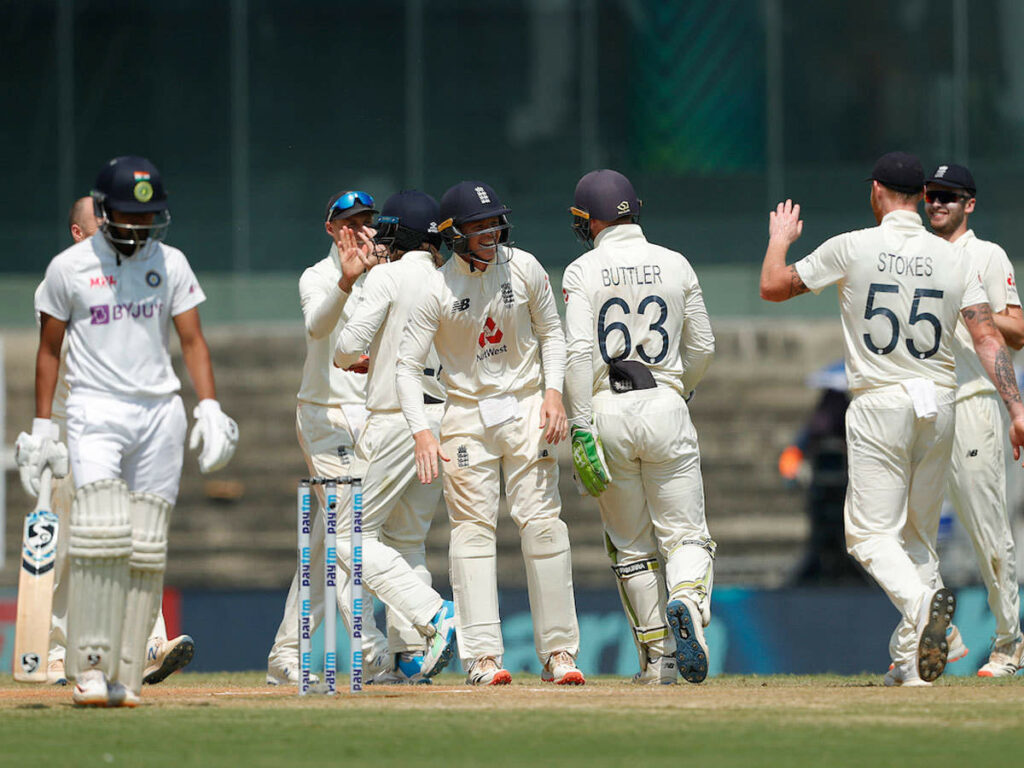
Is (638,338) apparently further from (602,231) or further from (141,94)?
(141,94)

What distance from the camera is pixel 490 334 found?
319 inches

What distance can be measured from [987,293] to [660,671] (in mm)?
2496

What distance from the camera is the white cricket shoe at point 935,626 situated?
7.40 m

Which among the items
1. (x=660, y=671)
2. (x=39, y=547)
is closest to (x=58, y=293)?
(x=39, y=547)

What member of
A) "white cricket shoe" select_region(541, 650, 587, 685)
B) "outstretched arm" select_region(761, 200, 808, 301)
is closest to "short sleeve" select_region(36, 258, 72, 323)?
"white cricket shoe" select_region(541, 650, 587, 685)

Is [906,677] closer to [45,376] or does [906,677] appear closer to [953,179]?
[953,179]

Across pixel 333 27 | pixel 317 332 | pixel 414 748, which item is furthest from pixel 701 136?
pixel 414 748

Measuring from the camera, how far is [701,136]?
15578mm

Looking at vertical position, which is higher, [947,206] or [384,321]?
[947,206]

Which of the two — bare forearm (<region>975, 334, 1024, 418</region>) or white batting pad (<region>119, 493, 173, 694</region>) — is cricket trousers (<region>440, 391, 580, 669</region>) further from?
bare forearm (<region>975, 334, 1024, 418</region>)

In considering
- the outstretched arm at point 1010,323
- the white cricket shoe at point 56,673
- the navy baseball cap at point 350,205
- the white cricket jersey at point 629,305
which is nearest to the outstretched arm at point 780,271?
the white cricket jersey at point 629,305

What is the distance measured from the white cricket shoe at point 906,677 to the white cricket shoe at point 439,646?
6.06 feet

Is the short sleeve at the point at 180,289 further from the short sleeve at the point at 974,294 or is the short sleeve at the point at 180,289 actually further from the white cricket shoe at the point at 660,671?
the short sleeve at the point at 974,294

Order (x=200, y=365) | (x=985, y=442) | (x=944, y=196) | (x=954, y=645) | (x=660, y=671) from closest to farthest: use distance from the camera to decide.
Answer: (x=200, y=365)
(x=660, y=671)
(x=954, y=645)
(x=985, y=442)
(x=944, y=196)
